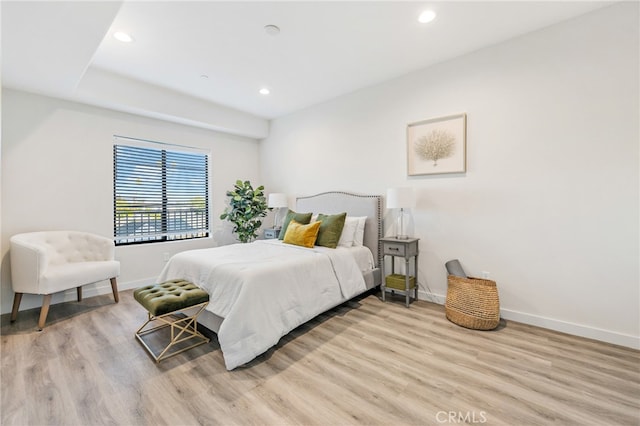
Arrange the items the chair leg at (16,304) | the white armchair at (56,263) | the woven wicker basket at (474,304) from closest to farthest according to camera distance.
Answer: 1. the woven wicker basket at (474,304)
2. the white armchair at (56,263)
3. the chair leg at (16,304)

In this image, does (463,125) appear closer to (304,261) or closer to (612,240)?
(612,240)

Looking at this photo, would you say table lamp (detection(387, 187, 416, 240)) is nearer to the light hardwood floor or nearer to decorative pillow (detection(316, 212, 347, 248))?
decorative pillow (detection(316, 212, 347, 248))

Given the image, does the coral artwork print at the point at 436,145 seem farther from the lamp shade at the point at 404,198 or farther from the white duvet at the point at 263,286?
the white duvet at the point at 263,286

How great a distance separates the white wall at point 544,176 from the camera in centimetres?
233

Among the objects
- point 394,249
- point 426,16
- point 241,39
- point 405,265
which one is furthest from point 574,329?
point 241,39

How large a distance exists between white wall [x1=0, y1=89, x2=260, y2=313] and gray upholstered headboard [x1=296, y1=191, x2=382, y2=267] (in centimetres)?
245

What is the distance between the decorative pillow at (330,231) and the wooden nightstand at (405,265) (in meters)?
0.57

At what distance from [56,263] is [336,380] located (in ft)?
11.6

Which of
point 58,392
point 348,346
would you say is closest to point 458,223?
point 348,346

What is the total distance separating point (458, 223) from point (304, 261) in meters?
1.85

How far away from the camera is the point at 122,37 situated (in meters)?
2.67

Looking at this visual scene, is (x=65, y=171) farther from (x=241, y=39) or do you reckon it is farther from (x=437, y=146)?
(x=437, y=146)

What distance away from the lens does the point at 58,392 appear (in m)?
1.80

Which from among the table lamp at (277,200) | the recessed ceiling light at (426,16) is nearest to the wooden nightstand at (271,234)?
the table lamp at (277,200)
